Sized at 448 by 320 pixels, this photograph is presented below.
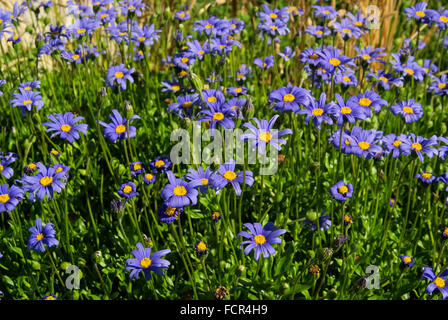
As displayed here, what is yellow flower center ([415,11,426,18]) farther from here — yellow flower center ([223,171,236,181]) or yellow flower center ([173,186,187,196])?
yellow flower center ([173,186,187,196])

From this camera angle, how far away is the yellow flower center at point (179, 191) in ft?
7.10

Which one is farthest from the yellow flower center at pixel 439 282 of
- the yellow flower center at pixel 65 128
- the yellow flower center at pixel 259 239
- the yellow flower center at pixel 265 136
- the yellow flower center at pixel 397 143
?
the yellow flower center at pixel 65 128

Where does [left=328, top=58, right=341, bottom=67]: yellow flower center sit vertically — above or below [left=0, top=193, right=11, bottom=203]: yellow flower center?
above

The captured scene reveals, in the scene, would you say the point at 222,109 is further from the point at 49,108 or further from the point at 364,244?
the point at 49,108

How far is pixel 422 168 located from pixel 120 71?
246cm

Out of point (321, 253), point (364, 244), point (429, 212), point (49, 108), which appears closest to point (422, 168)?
point (429, 212)

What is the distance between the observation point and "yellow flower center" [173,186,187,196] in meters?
2.16

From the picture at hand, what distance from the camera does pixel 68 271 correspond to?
93.0 inches

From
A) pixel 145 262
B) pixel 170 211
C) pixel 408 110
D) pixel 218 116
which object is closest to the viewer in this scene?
pixel 145 262

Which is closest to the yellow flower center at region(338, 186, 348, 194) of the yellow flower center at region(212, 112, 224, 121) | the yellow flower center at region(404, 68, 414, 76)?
the yellow flower center at region(212, 112, 224, 121)

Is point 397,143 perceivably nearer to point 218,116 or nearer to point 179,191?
point 218,116

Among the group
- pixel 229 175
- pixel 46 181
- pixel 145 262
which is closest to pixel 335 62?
pixel 229 175

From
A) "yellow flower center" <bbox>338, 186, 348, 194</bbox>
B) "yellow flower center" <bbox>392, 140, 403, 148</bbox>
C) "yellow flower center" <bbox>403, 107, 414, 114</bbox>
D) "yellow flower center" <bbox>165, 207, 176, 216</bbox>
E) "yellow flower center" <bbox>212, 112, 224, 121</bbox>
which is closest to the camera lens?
"yellow flower center" <bbox>165, 207, 176, 216</bbox>

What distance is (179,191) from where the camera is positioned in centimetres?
218
